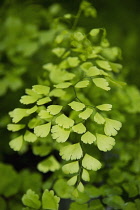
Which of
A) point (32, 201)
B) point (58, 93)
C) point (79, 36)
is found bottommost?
point (32, 201)

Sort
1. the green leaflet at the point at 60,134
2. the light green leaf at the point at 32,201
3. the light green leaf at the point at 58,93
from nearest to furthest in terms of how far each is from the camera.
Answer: the green leaflet at the point at 60,134 → the light green leaf at the point at 32,201 → the light green leaf at the point at 58,93

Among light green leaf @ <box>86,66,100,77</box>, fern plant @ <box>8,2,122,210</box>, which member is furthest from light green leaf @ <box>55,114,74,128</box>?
light green leaf @ <box>86,66,100,77</box>

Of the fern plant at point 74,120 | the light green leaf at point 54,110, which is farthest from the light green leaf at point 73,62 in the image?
the light green leaf at point 54,110

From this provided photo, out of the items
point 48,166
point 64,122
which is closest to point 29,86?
point 48,166

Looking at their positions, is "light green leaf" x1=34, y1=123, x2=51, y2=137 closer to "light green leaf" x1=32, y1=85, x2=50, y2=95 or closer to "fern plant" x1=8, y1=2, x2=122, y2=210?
"fern plant" x1=8, y1=2, x2=122, y2=210

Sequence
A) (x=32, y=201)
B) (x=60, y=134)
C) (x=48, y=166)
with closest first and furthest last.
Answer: (x=60, y=134) < (x=32, y=201) < (x=48, y=166)

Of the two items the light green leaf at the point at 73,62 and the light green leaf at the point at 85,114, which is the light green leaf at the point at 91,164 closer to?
the light green leaf at the point at 85,114

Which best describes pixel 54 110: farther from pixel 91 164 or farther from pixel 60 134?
pixel 91 164

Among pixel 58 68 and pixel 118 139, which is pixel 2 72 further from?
pixel 118 139

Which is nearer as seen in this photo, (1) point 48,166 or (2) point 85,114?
(2) point 85,114

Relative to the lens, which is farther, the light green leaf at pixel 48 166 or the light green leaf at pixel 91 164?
the light green leaf at pixel 48 166
